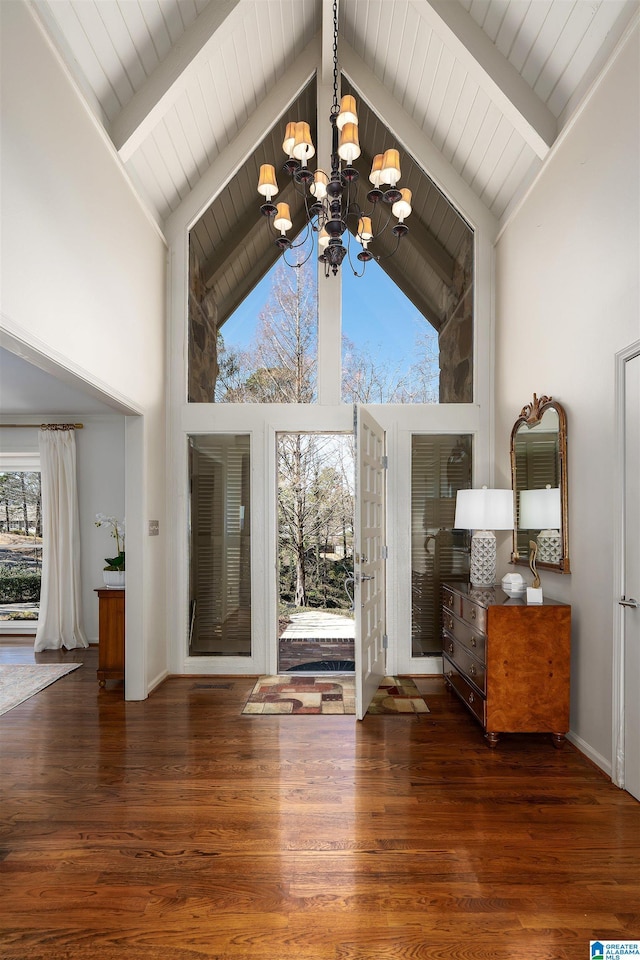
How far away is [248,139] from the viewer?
196 inches

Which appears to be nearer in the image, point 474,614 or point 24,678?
point 474,614

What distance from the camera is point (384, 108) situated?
502 centimetres

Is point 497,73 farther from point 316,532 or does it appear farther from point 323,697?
point 316,532

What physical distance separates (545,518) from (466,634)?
95 centimetres

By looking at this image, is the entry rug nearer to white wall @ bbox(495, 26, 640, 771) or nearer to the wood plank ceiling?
white wall @ bbox(495, 26, 640, 771)

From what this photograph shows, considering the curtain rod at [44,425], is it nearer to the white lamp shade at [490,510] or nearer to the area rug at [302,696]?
the area rug at [302,696]

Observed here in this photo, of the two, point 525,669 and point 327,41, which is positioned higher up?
point 327,41

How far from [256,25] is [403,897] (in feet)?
17.7

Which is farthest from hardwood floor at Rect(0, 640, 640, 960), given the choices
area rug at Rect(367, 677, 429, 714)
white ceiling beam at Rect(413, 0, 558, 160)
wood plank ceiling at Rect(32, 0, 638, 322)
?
white ceiling beam at Rect(413, 0, 558, 160)

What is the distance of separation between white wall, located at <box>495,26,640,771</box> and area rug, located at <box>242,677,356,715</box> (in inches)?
63.3

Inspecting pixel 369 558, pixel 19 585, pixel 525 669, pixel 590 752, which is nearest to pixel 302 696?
pixel 369 558

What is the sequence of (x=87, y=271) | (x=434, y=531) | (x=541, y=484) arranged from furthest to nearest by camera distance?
(x=434, y=531), (x=541, y=484), (x=87, y=271)

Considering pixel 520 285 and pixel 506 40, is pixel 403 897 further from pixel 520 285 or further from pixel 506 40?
pixel 506 40

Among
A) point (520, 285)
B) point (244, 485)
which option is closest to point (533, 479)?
point (520, 285)
